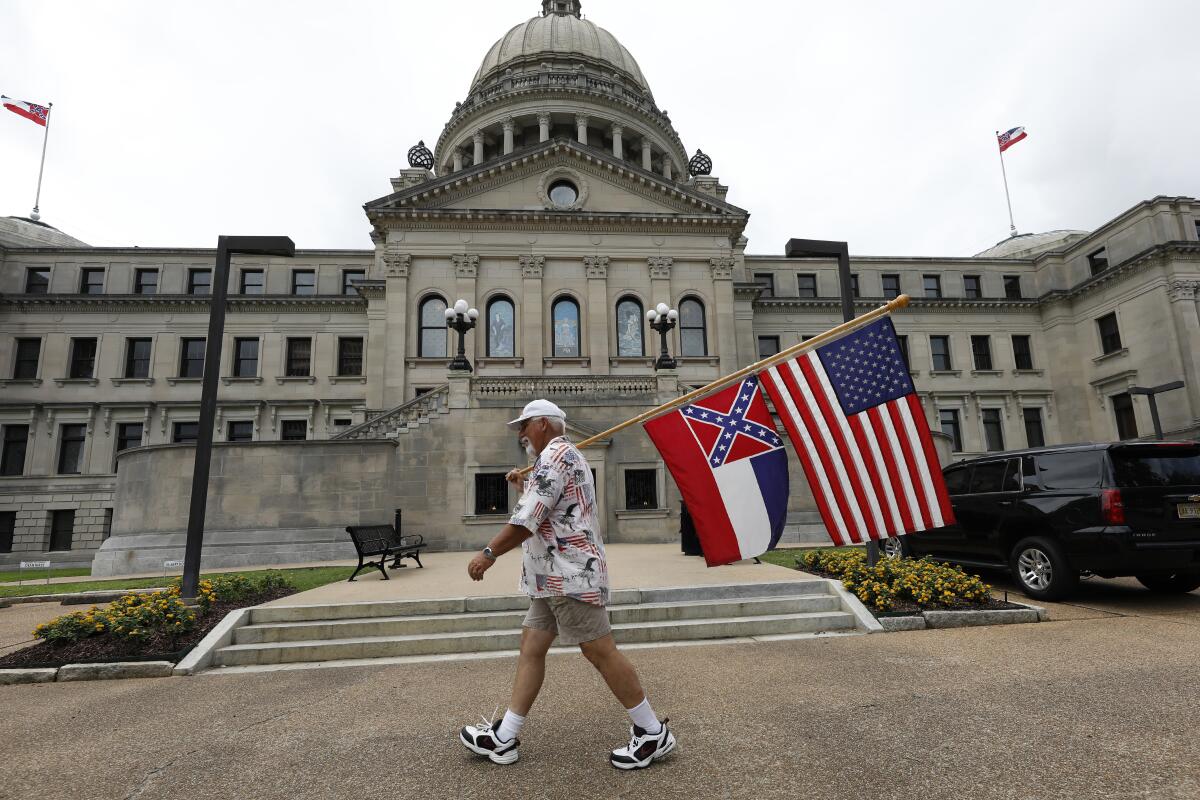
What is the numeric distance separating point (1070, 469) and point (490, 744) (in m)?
8.61

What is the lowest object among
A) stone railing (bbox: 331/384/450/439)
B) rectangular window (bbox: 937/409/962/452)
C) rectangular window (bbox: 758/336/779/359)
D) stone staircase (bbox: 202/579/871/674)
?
stone staircase (bbox: 202/579/871/674)

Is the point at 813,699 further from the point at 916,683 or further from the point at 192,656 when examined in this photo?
the point at 192,656

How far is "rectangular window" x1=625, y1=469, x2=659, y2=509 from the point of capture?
18828mm

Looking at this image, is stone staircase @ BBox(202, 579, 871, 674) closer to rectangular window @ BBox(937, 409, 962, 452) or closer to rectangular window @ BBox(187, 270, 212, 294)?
rectangular window @ BBox(937, 409, 962, 452)

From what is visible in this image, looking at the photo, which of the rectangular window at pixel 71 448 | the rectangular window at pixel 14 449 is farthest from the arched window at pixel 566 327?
the rectangular window at pixel 14 449

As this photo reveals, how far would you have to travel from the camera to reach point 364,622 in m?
7.45

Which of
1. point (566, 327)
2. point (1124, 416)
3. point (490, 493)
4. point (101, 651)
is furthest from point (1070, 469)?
point (1124, 416)

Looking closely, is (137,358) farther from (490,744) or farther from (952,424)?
(952,424)

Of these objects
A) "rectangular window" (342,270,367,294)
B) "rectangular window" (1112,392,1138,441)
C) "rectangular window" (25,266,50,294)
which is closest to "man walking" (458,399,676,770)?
"rectangular window" (342,270,367,294)

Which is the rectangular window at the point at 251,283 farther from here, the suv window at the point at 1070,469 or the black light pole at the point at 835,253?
the suv window at the point at 1070,469

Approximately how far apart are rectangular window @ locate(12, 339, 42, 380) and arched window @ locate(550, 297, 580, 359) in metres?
31.5

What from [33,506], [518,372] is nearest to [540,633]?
[518,372]

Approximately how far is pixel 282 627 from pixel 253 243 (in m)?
6.76

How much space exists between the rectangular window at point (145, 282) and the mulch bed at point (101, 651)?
37.6m
